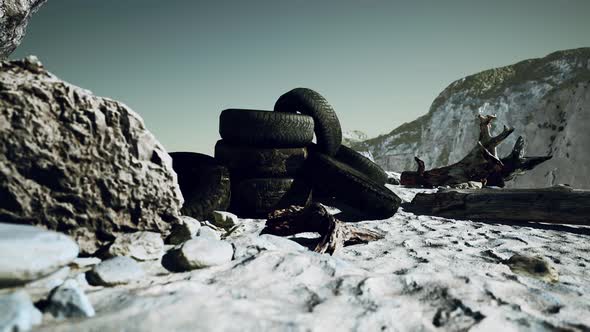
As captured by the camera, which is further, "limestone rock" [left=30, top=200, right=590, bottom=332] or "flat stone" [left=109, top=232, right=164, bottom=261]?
"flat stone" [left=109, top=232, right=164, bottom=261]

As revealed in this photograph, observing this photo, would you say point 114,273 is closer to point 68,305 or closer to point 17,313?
point 68,305

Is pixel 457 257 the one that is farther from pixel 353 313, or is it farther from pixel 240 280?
pixel 240 280

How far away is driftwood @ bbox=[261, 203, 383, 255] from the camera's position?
125 inches

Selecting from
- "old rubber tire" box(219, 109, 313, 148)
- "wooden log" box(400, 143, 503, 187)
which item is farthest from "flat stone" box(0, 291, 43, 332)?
"wooden log" box(400, 143, 503, 187)

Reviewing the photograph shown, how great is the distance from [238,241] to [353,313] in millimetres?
1357

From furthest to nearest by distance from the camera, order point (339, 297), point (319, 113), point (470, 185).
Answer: point (470, 185) → point (319, 113) → point (339, 297)

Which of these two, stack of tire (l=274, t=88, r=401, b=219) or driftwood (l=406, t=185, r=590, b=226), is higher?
stack of tire (l=274, t=88, r=401, b=219)

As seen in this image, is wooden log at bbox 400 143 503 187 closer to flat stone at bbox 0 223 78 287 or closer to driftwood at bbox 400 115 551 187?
driftwood at bbox 400 115 551 187

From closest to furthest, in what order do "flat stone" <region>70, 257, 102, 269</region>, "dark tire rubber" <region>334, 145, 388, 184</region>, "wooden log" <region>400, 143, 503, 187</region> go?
"flat stone" <region>70, 257, 102, 269</region>, "dark tire rubber" <region>334, 145, 388, 184</region>, "wooden log" <region>400, 143, 503, 187</region>

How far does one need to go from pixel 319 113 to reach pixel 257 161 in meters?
1.58

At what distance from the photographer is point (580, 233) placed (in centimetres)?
407

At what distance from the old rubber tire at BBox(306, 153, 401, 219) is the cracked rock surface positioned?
1.52 meters

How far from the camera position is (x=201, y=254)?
212 cm

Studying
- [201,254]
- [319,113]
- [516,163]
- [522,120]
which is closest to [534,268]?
[201,254]
